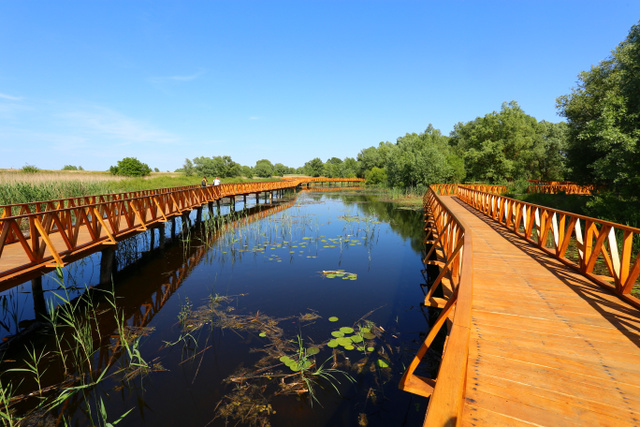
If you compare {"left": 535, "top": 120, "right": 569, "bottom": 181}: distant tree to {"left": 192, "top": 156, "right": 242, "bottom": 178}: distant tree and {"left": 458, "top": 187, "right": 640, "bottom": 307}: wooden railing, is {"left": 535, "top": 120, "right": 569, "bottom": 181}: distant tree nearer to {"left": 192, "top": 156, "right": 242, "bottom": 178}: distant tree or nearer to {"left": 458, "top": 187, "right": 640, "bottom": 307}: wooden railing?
{"left": 458, "top": 187, "right": 640, "bottom": 307}: wooden railing

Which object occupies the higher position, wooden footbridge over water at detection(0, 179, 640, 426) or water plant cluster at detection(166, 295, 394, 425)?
wooden footbridge over water at detection(0, 179, 640, 426)

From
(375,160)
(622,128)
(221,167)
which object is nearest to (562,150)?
(622,128)

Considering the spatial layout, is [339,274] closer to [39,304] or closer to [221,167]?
[39,304]

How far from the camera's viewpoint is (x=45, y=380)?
4980mm

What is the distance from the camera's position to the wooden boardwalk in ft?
8.08

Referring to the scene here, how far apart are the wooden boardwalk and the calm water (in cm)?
192

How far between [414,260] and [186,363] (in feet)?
31.3

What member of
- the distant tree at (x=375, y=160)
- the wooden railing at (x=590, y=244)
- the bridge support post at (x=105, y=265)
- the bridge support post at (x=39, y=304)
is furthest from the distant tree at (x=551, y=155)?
the bridge support post at (x=39, y=304)

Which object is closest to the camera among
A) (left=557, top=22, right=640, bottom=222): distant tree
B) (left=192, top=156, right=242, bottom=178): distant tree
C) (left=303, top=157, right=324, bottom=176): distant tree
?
(left=557, top=22, right=640, bottom=222): distant tree

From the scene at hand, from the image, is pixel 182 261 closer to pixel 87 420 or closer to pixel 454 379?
pixel 87 420

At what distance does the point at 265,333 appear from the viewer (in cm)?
645

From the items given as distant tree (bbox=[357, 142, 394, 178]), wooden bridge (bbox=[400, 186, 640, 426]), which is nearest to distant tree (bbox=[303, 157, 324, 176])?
distant tree (bbox=[357, 142, 394, 178])

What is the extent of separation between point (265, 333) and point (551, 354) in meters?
5.01

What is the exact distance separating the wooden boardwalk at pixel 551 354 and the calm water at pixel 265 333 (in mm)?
1918
